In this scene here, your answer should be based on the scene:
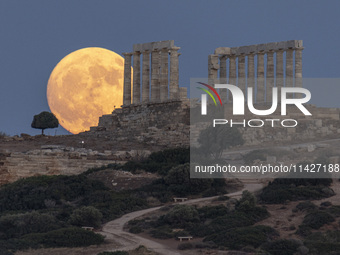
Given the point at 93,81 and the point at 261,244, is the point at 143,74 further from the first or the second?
the point at 261,244

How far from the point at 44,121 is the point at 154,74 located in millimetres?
10830

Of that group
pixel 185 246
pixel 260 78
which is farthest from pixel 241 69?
pixel 185 246

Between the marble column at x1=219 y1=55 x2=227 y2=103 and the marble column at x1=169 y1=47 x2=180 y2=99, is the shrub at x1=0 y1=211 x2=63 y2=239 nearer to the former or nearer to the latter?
the marble column at x1=169 y1=47 x2=180 y2=99

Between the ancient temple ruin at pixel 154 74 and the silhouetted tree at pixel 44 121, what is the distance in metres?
6.59

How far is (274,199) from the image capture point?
48.5 meters

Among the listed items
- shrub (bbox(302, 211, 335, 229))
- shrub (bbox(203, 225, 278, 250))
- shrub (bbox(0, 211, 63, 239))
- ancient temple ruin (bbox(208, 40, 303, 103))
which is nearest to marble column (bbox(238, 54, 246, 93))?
ancient temple ruin (bbox(208, 40, 303, 103))

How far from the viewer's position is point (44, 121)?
3167 inches

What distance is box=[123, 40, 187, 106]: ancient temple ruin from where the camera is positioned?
7731 cm

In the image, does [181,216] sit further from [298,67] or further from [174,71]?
[298,67]

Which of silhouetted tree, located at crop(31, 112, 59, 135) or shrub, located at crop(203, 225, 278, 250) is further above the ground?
silhouetted tree, located at crop(31, 112, 59, 135)

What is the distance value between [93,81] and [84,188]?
28.1m

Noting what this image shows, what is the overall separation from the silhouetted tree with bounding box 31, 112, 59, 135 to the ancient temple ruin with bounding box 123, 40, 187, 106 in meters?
6.59

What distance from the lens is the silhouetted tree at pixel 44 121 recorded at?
80.4 metres

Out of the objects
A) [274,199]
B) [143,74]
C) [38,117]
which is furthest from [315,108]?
[274,199]
